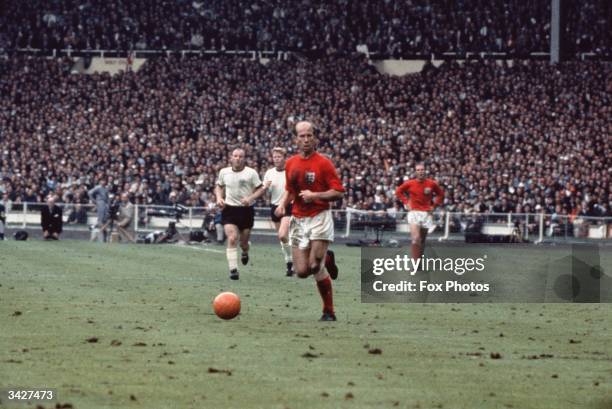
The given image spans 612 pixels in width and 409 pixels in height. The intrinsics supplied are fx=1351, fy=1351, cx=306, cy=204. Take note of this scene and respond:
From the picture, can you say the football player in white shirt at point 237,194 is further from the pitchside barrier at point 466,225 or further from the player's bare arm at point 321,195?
the pitchside barrier at point 466,225

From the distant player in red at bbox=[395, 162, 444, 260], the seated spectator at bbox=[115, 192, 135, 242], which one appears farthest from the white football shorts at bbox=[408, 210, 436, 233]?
the seated spectator at bbox=[115, 192, 135, 242]

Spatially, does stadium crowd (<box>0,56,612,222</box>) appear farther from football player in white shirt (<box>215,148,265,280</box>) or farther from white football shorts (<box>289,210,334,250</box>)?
white football shorts (<box>289,210,334,250</box>)

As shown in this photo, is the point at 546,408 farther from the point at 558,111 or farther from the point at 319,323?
the point at 558,111

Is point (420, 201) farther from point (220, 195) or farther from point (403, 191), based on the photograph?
point (220, 195)

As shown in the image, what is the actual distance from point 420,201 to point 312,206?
35.3 feet

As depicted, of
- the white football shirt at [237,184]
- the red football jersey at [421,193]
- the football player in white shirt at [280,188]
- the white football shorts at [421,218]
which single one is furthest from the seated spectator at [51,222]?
the white football shirt at [237,184]

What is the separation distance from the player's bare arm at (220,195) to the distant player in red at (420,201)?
4.51 metres

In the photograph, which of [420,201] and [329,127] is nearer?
[420,201]

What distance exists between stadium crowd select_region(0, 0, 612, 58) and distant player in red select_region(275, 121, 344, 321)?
44.9 metres

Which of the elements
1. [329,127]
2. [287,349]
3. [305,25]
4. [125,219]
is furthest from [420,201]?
[305,25]

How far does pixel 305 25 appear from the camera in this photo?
6197cm

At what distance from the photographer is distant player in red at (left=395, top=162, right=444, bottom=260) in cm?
2519

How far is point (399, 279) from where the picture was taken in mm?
16500

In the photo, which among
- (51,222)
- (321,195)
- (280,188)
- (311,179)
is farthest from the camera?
(51,222)
